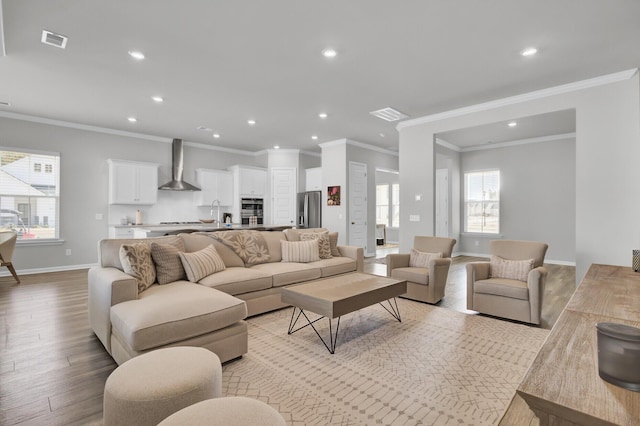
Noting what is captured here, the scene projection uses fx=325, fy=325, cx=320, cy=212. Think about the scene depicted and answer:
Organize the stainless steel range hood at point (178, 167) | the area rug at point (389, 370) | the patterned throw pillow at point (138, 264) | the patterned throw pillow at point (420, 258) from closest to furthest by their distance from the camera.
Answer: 1. the area rug at point (389, 370)
2. the patterned throw pillow at point (138, 264)
3. the patterned throw pillow at point (420, 258)
4. the stainless steel range hood at point (178, 167)

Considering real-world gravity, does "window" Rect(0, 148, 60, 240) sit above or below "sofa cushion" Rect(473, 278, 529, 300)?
above

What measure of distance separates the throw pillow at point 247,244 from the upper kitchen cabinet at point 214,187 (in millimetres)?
4110

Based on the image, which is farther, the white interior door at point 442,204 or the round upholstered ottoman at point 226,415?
the white interior door at point 442,204

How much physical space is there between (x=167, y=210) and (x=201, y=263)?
16.1ft

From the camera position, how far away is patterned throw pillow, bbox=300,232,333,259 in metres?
4.74

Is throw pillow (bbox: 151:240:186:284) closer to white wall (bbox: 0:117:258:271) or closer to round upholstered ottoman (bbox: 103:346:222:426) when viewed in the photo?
round upholstered ottoman (bbox: 103:346:222:426)

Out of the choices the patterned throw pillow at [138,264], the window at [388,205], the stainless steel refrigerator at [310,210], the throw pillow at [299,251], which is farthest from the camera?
the window at [388,205]

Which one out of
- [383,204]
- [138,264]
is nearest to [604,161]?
[138,264]

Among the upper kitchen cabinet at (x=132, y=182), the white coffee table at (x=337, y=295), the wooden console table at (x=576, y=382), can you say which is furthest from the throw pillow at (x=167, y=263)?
the upper kitchen cabinet at (x=132, y=182)

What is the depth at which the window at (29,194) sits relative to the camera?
19.1 ft

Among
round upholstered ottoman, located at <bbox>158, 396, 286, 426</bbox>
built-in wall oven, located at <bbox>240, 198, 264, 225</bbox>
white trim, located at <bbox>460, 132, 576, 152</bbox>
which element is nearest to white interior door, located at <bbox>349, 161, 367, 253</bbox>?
built-in wall oven, located at <bbox>240, 198, 264, 225</bbox>

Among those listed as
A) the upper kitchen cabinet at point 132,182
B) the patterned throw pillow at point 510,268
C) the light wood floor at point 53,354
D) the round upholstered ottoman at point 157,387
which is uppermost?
the upper kitchen cabinet at point 132,182

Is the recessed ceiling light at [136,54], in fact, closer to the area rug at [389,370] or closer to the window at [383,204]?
the area rug at [389,370]

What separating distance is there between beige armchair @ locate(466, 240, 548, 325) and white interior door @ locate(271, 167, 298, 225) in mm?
5519
